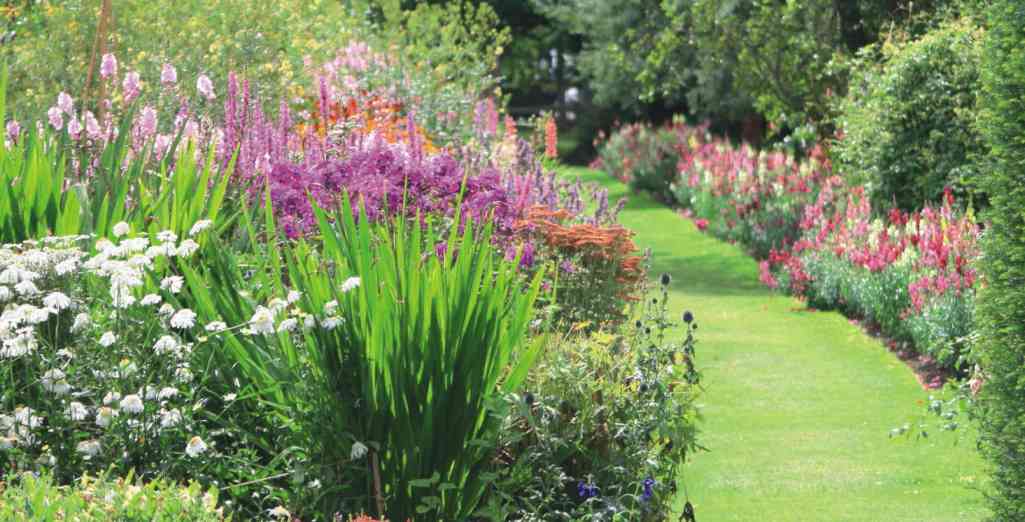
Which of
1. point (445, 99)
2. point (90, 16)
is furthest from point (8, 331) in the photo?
point (445, 99)

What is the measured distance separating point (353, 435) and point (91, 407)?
1.04 m

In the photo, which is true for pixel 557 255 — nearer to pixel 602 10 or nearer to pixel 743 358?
pixel 743 358

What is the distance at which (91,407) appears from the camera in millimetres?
5078

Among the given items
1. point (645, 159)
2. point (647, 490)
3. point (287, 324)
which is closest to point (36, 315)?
point (287, 324)

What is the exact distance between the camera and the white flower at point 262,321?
15.2 feet

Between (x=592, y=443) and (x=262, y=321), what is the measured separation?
1.56 m

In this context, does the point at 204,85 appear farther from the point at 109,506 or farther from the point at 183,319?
the point at 109,506

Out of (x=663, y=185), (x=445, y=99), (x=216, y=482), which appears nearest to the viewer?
(x=216, y=482)

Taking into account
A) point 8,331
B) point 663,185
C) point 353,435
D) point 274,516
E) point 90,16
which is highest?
point 90,16

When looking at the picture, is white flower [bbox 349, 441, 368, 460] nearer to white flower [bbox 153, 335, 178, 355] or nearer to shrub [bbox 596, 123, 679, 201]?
white flower [bbox 153, 335, 178, 355]

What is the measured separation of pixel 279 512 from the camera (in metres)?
4.62

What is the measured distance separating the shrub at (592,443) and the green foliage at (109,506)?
4.83 ft

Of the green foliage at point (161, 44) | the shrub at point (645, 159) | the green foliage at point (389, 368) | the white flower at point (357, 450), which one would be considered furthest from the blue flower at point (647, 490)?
the shrub at point (645, 159)

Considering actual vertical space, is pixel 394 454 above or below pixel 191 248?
below
